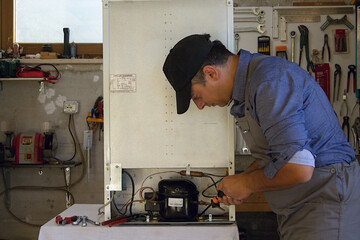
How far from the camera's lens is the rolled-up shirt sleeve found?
94cm

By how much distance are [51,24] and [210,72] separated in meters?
2.63

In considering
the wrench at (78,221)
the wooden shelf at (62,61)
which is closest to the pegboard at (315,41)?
the wooden shelf at (62,61)

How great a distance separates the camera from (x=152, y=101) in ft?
5.01

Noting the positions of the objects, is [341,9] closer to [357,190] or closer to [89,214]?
[357,190]

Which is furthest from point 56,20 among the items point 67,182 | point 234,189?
point 234,189

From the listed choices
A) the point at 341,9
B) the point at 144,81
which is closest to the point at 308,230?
the point at 144,81

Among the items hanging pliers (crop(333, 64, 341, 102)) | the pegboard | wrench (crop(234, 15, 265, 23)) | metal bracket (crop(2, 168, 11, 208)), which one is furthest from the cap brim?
metal bracket (crop(2, 168, 11, 208))

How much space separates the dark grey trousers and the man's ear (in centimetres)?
48

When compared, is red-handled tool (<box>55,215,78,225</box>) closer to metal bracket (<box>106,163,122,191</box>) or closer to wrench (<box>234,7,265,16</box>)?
metal bracket (<box>106,163,122,191</box>)

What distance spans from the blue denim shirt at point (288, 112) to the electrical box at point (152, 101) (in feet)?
1.26

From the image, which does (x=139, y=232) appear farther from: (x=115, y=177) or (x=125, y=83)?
(x=125, y=83)

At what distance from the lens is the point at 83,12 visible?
3211mm

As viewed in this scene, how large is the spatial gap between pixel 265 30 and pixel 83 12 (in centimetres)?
178

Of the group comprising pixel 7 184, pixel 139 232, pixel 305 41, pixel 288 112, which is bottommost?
pixel 7 184
